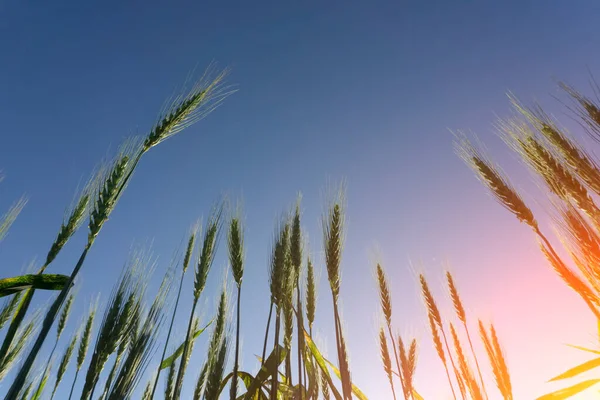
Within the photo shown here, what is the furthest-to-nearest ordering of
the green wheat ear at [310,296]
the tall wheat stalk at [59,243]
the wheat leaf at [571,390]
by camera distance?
1. the green wheat ear at [310,296]
2. the wheat leaf at [571,390]
3. the tall wheat stalk at [59,243]

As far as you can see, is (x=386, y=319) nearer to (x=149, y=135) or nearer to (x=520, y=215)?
(x=520, y=215)

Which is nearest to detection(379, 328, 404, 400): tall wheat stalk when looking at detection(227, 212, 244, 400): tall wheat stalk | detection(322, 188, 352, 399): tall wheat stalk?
detection(322, 188, 352, 399): tall wheat stalk

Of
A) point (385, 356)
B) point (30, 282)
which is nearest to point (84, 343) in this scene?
point (30, 282)

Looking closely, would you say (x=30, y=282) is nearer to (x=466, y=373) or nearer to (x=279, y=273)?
(x=279, y=273)

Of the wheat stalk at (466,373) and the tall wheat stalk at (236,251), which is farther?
the wheat stalk at (466,373)

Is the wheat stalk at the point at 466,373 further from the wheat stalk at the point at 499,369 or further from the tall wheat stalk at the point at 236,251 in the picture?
the tall wheat stalk at the point at 236,251

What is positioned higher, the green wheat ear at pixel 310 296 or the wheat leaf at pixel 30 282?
the green wheat ear at pixel 310 296

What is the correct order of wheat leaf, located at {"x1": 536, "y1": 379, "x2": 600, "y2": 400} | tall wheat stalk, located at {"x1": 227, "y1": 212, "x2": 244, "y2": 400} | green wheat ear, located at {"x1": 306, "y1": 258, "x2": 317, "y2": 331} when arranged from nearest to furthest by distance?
1. wheat leaf, located at {"x1": 536, "y1": 379, "x2": 600, "y2": 400}
2. tall wheat stalk, located at {"x1": 227, "y1": 212, "x2": 244, "y2": 400}
3. green wheat ear, located at {"x1": 306, "y1": 258, "x2": 317, "y2": 331}

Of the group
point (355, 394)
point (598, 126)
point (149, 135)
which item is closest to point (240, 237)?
point (149, 135)

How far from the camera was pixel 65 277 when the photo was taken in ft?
7.01

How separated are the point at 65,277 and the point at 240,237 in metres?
1.25

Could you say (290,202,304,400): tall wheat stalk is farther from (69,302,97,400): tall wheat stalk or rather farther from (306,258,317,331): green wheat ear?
(69,302,97,400): tall wheat stalk

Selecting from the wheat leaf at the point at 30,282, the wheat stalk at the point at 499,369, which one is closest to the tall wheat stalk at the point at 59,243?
the wheat leaf at the point at 30,282

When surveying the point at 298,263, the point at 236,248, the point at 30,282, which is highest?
the point at 236,248
